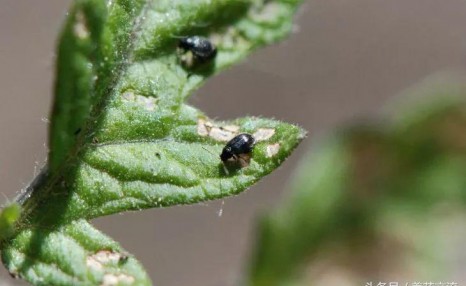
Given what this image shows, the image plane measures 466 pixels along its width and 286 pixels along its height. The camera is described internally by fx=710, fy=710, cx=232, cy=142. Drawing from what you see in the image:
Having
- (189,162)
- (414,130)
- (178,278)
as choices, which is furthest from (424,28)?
(189,162)

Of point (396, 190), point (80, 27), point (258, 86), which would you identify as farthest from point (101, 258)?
point (258, 86)

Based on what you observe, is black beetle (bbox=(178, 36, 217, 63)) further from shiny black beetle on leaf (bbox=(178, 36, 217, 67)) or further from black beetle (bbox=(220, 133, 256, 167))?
black beetle (bbox=(220, 133, 256, 167))

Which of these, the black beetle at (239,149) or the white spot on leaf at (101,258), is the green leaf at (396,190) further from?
the white spot on leaf at (101,258)

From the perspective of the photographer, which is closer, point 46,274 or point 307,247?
point 46,274

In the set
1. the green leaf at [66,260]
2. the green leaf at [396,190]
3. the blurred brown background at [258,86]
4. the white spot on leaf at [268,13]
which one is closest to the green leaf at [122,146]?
the green leaf at [66,260]

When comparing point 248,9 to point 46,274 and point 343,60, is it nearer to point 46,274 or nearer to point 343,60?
point 46,274

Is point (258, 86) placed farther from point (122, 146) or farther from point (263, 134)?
point (122, 146)

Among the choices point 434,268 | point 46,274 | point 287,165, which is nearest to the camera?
point 46,274
